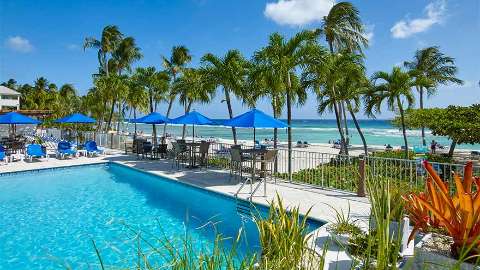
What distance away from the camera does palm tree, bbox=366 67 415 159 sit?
17844 millimetres

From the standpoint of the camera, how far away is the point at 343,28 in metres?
20.5

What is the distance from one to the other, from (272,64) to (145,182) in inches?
263

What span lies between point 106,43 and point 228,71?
953 inches

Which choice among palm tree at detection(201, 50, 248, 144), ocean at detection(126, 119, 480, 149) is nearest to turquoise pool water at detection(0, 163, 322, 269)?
palm tree at detection(201, 50, 248, 144)

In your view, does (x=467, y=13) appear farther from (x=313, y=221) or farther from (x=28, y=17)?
(x=28, y=17)

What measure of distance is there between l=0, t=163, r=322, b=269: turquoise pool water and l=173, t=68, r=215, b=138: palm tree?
199 inches

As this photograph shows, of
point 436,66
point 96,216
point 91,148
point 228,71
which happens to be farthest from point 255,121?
point 436,66

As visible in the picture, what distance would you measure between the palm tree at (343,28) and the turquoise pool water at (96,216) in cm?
1307

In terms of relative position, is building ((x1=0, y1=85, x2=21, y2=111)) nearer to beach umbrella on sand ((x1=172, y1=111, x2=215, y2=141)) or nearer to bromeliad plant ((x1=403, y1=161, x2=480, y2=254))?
beach umbrella on sand ((x1=172, y1=111, x2=215, y2=141))

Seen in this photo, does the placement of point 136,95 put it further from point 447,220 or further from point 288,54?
point 447,220

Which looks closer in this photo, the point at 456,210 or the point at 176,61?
the point at 456,210

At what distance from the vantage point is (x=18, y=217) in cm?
827

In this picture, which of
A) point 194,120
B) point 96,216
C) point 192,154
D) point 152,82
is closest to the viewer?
point 96,216

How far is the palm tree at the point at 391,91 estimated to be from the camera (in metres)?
17.8
